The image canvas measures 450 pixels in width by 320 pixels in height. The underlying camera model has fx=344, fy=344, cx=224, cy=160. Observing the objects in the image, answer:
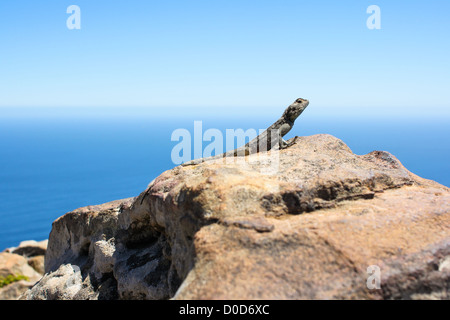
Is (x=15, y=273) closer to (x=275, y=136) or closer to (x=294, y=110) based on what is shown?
(x=275, y=136)

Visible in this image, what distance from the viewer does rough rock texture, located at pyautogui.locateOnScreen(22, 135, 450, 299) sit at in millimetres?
2900

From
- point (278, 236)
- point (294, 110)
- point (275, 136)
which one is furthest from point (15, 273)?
point (278, 236)

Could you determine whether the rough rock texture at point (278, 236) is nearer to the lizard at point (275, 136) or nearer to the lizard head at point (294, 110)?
the lizard at point (275, 136)

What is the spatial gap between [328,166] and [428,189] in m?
1.60

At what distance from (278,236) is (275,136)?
4096 millimetres

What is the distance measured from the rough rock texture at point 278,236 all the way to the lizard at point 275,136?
118 cm

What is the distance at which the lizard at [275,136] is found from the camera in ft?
22.4

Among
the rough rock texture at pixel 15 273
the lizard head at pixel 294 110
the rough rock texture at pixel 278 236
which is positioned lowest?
the rough rock texture at pixel 15 273

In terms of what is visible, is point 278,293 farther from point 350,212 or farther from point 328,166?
point 328,166

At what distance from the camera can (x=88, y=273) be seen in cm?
553

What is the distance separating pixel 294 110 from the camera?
7762mm

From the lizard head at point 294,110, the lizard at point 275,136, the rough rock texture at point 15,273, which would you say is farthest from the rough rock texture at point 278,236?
the rough rock texture at point 15,273

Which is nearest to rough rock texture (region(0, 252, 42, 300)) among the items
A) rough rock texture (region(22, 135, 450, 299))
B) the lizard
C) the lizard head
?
rough rock texture (region(22, 135, 450, 299))

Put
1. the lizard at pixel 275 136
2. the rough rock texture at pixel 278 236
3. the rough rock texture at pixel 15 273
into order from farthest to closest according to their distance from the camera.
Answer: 1. the rough rock texture at pixel 15 273
2. the lizard at pixel 275 136
3. the rough rock texture at pixel 278 236
